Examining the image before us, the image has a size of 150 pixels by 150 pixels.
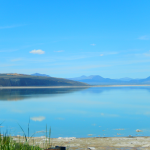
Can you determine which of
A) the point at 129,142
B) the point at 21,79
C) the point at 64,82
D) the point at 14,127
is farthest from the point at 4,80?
the point at 129,142

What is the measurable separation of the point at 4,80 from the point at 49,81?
49.0ft

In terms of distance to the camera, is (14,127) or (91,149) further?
(14,127)

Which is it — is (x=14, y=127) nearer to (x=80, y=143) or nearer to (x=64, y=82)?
(x=80, y=143)

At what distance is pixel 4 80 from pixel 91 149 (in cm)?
6885

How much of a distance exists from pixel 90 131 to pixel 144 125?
291 centimetres

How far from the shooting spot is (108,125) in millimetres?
10664

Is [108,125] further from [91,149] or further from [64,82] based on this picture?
[64,82]

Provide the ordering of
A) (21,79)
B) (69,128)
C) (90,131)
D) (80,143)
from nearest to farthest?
(80,143) → (90,131) → (69,128) → (21,79)

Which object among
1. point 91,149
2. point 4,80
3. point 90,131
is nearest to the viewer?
point 91,149

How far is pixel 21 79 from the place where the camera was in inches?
2992

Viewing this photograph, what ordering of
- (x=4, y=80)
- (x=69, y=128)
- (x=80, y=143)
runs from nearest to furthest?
(x=80, y=143), (x=69, y=128), (x=4, y=80)

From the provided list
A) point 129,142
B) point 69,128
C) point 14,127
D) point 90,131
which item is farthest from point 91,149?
point 14,127

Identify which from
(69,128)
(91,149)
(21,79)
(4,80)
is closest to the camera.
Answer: (91,149)

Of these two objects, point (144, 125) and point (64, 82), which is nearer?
point (144, 125)
